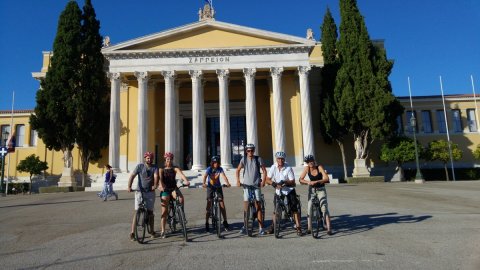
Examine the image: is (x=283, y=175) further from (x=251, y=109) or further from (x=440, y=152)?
(x=440, y=152)

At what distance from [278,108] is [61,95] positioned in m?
17.2

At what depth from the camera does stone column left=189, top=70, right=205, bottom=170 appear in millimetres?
28453

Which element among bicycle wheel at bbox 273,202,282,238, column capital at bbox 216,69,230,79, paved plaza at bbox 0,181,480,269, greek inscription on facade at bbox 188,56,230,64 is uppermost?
greek inscription on facade at bbox 188,56,230,64

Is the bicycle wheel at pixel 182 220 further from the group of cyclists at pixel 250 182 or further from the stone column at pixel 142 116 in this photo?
the stone column at pixel 142 116

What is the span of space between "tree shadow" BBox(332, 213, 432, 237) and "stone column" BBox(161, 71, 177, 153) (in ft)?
67.4

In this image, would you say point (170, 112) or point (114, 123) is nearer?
point (114, 123)

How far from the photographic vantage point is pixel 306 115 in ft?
96.1

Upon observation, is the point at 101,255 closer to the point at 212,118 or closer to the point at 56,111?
the point at 56,111

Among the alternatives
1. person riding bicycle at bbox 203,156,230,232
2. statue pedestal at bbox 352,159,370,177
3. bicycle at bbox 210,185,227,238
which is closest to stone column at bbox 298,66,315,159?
statue pedestal at bbox 352,159,370,177

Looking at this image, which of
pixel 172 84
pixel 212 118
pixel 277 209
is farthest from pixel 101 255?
pixel 212 118

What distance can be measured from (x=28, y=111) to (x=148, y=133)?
16.7m

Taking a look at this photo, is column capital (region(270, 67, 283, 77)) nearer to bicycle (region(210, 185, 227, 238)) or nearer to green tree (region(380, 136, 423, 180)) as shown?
green tree (region(380, 136, 423, 180))

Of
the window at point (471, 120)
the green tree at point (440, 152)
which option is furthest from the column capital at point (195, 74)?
the window at point (471, 120)

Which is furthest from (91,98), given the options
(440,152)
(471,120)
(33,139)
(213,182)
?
(471,120)
